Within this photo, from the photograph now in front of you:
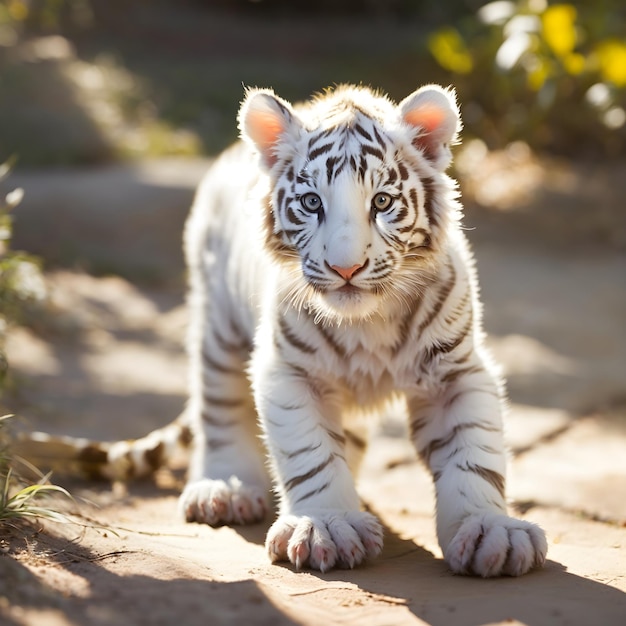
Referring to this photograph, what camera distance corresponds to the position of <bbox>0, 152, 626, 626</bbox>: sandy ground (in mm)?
2531

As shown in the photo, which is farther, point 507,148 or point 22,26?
point 22,26

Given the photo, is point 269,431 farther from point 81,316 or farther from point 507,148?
point 507,148

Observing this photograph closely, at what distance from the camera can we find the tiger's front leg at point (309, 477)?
301 centimetres

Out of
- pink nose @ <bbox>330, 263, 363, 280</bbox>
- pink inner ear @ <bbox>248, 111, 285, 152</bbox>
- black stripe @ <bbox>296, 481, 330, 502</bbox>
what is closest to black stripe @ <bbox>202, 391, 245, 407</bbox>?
black stripe @ <bbox>296, 481, 330, 502</bbox>

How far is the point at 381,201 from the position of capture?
3.11m

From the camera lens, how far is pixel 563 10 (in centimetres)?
917

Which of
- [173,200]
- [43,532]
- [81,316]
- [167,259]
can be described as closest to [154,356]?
[81,316]

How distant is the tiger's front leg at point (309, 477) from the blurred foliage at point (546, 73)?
18.6 feet

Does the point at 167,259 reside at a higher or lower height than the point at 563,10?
lower

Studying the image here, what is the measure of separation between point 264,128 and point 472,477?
1318mm

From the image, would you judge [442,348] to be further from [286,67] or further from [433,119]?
[286,67]

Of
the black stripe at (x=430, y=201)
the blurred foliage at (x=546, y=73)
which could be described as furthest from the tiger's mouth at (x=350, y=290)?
the blurred foliage at (x=546, y=73)

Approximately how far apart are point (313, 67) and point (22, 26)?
4.16 m

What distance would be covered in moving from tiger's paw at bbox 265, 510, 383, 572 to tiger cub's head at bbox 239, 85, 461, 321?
617 mm
